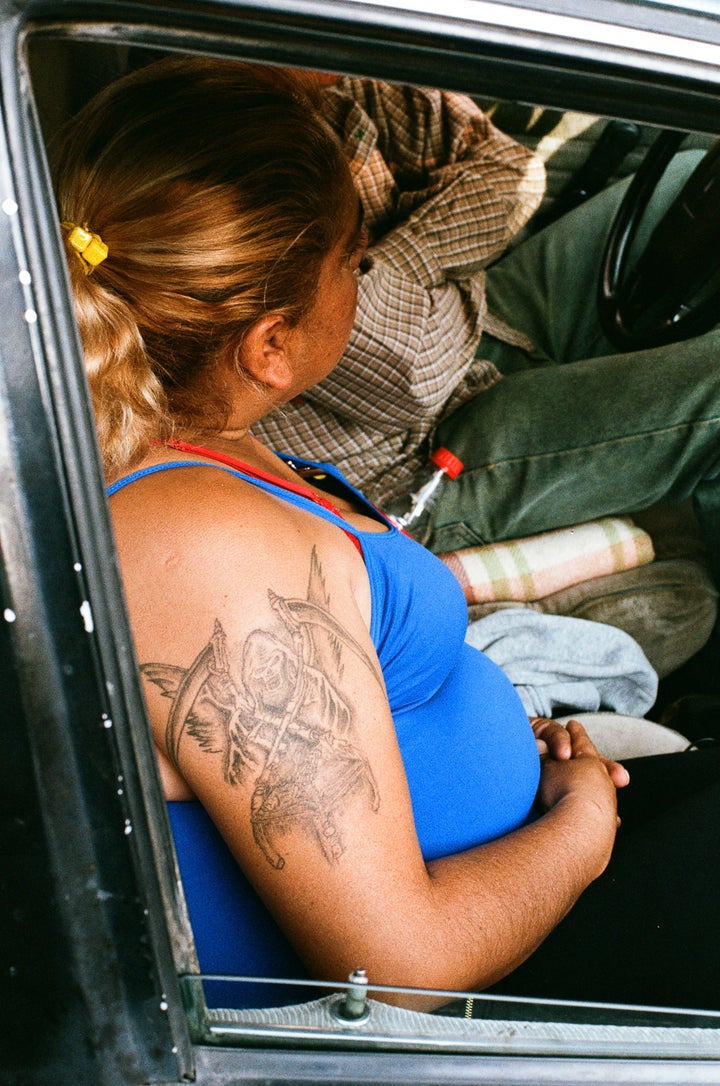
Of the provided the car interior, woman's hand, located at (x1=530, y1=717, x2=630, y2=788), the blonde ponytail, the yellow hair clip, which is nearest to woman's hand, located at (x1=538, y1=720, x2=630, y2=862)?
woman's hand, located at (x1=530, y1=717, x2=630, y2=788)

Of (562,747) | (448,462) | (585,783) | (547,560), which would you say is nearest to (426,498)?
(448,462)

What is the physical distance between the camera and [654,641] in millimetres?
2039

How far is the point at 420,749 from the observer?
3.57ft

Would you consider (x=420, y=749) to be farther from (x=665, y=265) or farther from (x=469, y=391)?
(x=665, y=265)

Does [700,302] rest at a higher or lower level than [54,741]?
higher

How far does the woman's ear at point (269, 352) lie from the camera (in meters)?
1.11

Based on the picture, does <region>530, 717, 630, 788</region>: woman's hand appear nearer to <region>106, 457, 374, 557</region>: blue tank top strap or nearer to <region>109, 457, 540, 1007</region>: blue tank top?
<region>109, 457, 540, 1007</region>: blue tank top

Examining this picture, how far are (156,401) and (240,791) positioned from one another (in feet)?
1.62

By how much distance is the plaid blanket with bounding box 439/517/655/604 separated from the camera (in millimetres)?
2086

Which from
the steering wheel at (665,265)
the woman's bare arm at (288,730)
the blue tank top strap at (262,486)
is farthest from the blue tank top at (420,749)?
the steering wheel at (665,265)

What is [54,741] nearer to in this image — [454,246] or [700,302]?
[454,246]

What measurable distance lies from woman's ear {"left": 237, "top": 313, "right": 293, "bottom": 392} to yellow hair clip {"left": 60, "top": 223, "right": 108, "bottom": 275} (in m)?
0.20

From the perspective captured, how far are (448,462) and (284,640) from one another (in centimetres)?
141

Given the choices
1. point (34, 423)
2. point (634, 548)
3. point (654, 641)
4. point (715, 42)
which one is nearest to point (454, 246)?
point (634, 548)
